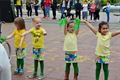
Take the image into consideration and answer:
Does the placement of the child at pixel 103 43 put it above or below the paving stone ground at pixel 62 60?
above

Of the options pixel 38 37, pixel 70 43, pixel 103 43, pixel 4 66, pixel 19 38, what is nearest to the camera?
pixel 4 66

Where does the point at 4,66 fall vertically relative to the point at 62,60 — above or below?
above

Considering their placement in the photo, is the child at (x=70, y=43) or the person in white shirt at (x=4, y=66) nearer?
the person in white shirt at (x=4, y=66)

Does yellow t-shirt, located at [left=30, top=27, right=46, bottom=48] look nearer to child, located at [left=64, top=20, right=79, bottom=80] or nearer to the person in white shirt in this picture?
child, located at [left=64, top=20, right=79, bottom=80]

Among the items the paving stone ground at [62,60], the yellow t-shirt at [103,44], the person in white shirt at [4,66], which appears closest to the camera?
the person in white shirt at [4,66]

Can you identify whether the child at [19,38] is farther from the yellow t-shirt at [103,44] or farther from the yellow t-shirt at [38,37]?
the yellow t-shirt at [103,44]

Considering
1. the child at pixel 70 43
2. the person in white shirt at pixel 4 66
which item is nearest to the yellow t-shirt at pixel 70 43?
the child at pixel 70 43

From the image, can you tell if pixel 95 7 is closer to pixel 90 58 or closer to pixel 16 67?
pixel 90 58

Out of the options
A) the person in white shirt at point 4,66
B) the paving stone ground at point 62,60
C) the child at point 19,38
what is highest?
the person in white shirt at point 4,66

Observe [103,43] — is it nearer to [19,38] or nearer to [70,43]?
[70,43]

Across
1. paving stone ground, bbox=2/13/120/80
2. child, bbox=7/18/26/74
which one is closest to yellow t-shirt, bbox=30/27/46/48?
child, bbox=7/18/26/74

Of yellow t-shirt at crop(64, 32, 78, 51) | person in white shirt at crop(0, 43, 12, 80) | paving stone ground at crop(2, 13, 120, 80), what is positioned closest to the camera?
person in white shirt at crop(0, 43, 12, 80)

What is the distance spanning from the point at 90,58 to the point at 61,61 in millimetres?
984

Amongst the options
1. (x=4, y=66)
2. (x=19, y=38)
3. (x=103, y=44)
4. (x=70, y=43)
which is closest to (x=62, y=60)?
(x=19, y=38)
